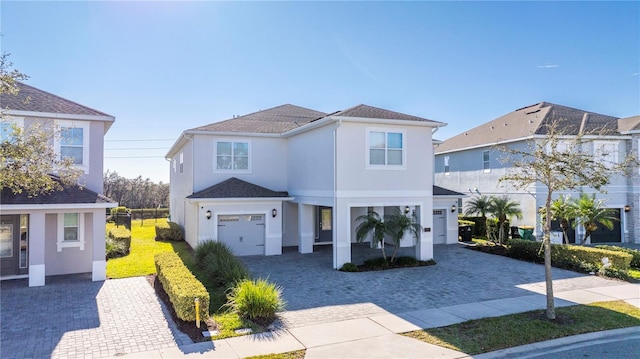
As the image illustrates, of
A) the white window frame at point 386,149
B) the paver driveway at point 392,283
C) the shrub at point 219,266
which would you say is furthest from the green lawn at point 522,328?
the white window frame at point 386,149

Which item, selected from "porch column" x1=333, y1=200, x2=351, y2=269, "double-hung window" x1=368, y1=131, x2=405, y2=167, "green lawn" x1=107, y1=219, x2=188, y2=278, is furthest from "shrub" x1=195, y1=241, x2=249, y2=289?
"double-hung window" x1=368, y1=131, x2=405, y2=167

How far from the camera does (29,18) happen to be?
446 inches

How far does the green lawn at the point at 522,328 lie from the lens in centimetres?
762

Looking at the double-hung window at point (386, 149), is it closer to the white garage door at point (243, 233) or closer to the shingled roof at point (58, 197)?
the white garage door at point (243, 233)

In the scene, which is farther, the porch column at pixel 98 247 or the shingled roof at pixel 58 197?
the porch column at pixel 98 247

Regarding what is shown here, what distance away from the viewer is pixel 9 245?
12961 millimetres

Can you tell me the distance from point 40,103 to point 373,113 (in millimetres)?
12120

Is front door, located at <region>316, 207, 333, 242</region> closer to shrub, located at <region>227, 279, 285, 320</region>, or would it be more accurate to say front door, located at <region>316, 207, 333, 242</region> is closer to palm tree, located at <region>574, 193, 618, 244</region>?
shrub, located at <region>227, 279, 285, 320</region>

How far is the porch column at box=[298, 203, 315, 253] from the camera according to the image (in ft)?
59.0

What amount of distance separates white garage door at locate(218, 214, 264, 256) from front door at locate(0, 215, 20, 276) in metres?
7.17

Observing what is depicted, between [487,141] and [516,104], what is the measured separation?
5.13 meters

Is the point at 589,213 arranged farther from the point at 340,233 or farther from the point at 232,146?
the point at 232,146

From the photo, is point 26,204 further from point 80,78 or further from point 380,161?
point 380,161

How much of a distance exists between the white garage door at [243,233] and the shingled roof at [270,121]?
4.42 m
